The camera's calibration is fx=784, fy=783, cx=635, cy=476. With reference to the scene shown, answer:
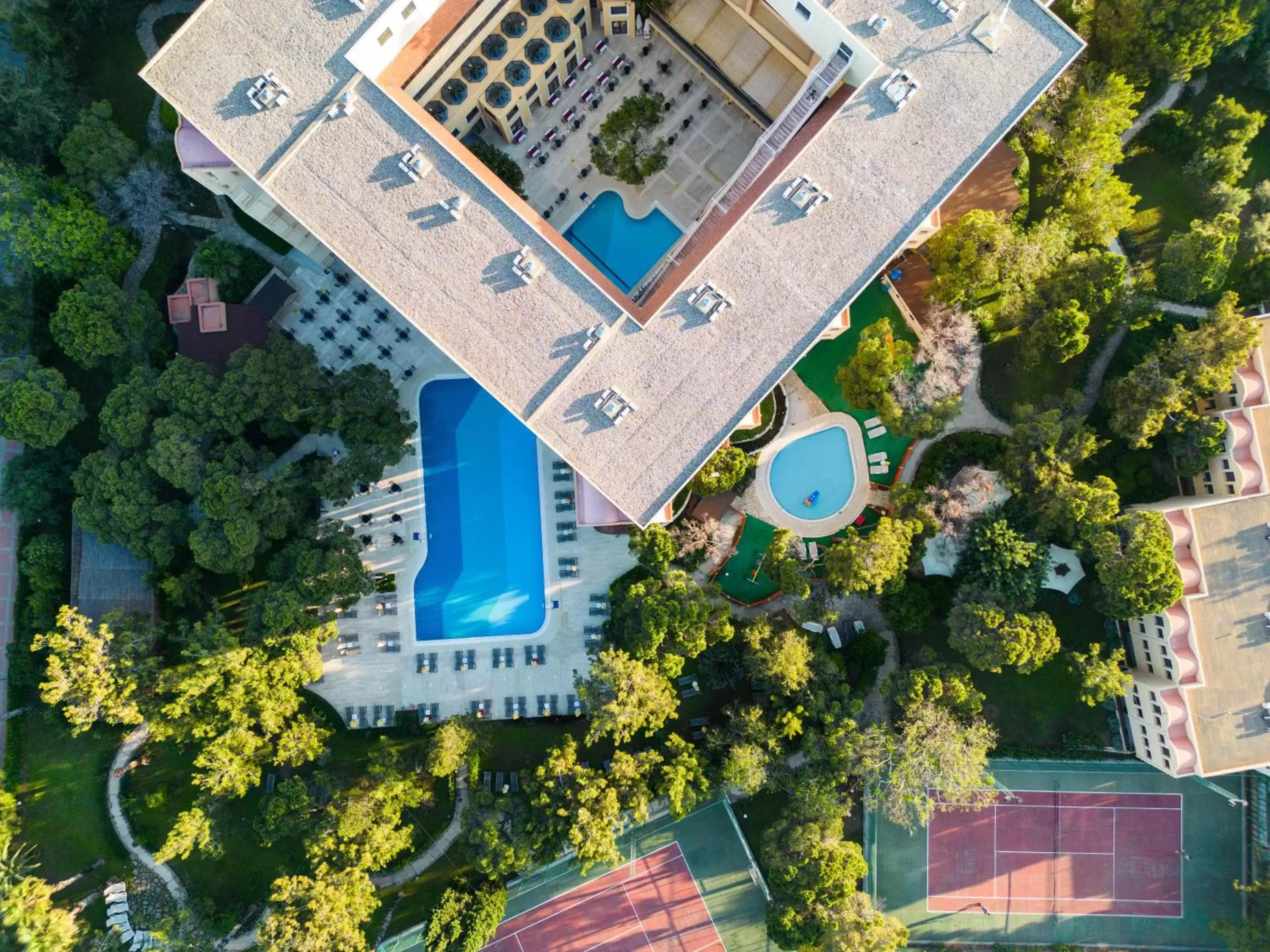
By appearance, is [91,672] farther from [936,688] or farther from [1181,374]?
[1181,374]

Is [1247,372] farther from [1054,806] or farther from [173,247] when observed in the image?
[173,247]

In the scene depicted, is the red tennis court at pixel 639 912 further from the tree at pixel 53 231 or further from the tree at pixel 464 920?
the tree at pixel 53 231

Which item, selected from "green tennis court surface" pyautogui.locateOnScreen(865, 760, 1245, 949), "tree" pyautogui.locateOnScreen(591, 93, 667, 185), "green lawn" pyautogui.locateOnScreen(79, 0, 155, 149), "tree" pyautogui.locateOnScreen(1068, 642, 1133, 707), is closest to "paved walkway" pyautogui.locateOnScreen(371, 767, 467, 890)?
"green tennis court surface" pyautogui.locateOnScreen(865, 760, 1245, 949)

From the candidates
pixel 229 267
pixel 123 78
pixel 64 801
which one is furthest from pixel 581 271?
pixel 64 801

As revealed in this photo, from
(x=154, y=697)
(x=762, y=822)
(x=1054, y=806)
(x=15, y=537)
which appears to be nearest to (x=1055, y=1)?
(x=1054, y=806)

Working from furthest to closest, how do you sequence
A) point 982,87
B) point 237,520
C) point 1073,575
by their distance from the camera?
1. point 1073,575
2. point 237,520
3. point 982,87

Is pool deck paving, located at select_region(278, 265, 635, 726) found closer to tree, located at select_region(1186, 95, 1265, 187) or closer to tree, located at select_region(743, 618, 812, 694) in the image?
tree, located at select_region(743, 618, 812, 694)
